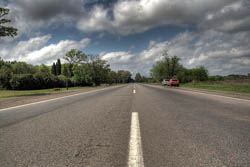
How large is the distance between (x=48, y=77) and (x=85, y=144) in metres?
38.7

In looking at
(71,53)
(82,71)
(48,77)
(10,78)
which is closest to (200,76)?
(82,71)

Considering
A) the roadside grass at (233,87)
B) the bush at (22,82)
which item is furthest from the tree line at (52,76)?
the roadside grass at (233,87)

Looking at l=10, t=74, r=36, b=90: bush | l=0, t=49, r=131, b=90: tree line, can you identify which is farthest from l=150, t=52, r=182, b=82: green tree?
l=10, t=74, r=36, b=90: bush

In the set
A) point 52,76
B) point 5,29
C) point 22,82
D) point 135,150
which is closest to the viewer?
point 135,150

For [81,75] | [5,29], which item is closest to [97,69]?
[81,75]

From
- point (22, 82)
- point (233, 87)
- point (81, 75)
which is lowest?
point (233, 87)

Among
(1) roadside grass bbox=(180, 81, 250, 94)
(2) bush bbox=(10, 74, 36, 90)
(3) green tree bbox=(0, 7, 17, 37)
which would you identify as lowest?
(1) roadside grass bbox=(180, 81, 250, 94)

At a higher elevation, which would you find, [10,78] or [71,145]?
[10,78]

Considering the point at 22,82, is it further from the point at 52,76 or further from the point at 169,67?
the point at 169,67

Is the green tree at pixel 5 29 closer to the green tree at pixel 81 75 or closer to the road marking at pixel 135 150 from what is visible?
the road marking at pixel 135 150

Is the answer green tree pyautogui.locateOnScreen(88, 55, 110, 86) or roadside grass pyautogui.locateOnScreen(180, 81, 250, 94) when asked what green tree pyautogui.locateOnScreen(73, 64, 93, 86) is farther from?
roadside grass pyautogui.locateOnScreen(180, 81, 250, 94)

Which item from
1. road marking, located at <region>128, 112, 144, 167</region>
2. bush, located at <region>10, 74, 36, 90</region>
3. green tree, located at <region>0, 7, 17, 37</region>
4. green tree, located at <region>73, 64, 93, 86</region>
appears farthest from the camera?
green tree, located at <region>73, 64, 93, 86</region>

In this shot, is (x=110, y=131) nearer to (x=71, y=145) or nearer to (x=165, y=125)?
(x=71, y=145)

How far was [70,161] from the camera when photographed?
70.6 inches
